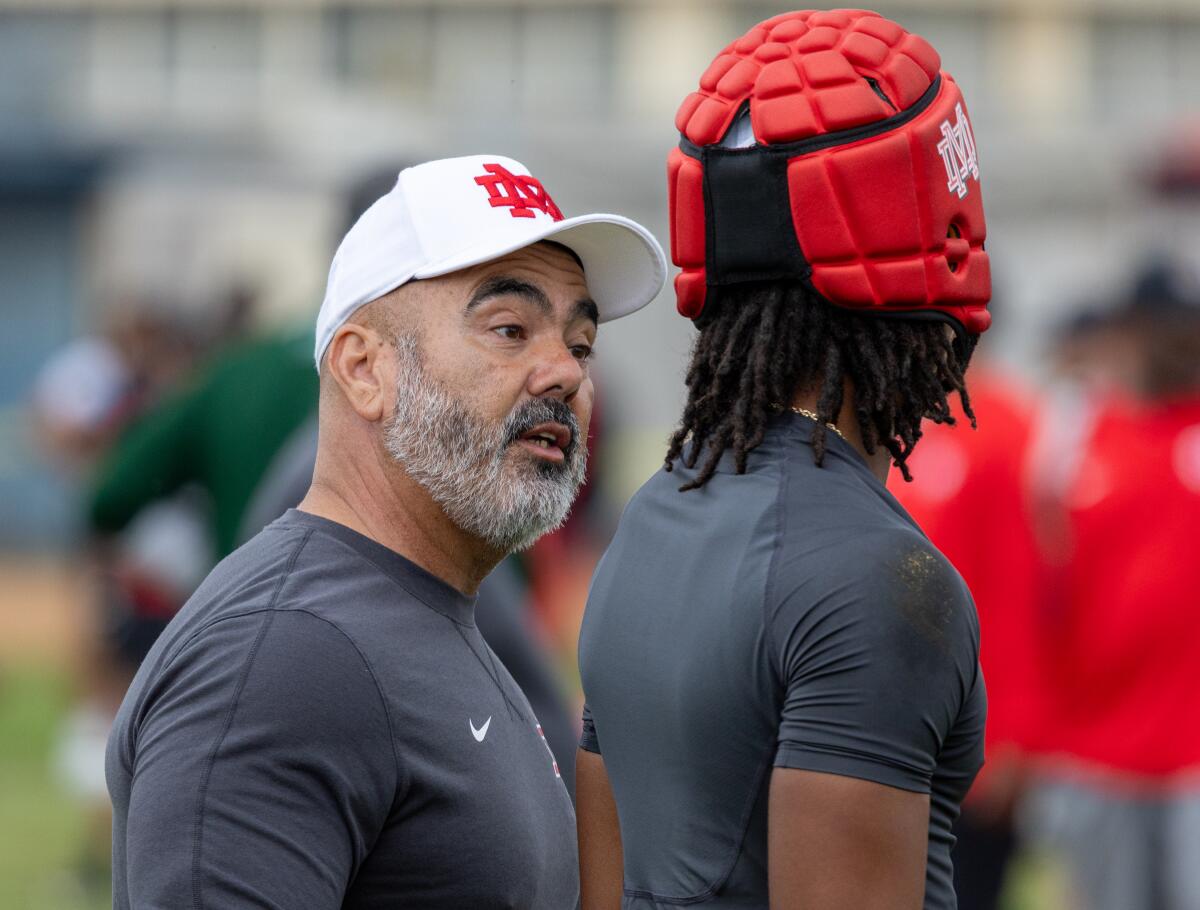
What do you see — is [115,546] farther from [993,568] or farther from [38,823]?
[993,568]

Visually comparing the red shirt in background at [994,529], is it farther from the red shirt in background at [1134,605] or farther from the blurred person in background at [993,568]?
the red shirt in background at [1134,605]

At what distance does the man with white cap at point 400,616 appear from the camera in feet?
6.81

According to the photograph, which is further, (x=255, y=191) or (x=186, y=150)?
(x=186, y=150)

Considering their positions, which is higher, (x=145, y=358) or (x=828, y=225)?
(x=828, y=225)

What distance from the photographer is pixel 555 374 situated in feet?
8.08

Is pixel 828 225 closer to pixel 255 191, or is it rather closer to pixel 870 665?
pixel 870 665

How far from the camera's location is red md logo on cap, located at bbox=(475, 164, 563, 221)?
8.30 feet

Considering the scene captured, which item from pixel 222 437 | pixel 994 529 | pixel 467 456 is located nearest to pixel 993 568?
pixel 994 529

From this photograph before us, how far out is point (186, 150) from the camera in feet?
98.2

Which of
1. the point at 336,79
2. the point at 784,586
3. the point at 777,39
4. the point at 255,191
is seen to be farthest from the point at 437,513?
the point at 336,79

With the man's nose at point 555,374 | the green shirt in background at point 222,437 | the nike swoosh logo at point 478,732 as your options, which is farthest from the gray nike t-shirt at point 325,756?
the green shirt in background at point 222,437

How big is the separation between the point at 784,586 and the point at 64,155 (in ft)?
87.7

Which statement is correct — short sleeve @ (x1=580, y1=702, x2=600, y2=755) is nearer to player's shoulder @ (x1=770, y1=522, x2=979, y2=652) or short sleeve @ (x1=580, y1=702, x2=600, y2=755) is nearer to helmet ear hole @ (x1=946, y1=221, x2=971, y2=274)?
player's shoulder @ (x1=770, y1=522, x2=979, y2=652)

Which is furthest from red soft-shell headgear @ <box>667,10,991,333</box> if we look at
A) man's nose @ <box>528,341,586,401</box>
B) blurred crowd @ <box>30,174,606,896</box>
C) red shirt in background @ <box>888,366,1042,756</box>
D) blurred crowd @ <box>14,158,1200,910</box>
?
red shirt in background @ <box>888,366,1042,756</box>
